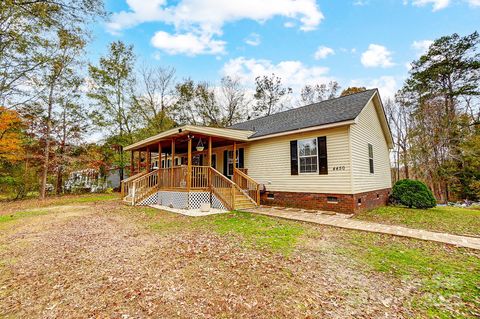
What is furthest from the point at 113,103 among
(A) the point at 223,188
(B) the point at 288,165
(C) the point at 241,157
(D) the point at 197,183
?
(B) the point at 288,165

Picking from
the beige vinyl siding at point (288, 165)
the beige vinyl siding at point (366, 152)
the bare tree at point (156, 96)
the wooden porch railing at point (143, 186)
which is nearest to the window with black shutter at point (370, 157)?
the beige vinyl siding at point (366, 152)

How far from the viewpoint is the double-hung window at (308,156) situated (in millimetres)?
9523

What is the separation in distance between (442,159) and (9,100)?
2936 cm

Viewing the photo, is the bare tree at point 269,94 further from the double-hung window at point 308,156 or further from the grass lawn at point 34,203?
the grass lawn at point 34,203

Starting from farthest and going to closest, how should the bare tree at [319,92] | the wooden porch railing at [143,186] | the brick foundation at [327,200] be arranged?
the bare tree at [319,92] → the wooden porch railing at [143,186] → the brick foundation at [327,200]

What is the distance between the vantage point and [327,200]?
9.09m

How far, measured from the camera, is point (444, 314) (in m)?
2.57

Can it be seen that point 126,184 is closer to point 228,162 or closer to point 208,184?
point 208,184

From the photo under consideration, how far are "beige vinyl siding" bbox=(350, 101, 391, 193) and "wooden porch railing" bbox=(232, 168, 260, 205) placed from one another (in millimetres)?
4355

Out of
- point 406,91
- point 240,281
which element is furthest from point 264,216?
point 406,91

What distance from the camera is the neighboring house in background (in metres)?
8.84

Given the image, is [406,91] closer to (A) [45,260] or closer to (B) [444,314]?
(B) [444,314]

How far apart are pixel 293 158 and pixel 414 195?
6.09m

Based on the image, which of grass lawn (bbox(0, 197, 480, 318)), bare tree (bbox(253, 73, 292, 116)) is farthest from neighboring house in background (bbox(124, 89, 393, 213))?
bare tree (bbox(253, 73, 292, 116))
